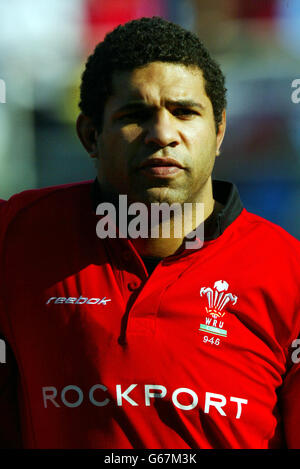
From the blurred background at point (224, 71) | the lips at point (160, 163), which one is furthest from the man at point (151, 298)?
the blurred background at point (224, 71)

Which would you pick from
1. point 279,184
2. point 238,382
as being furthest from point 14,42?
point 238,382

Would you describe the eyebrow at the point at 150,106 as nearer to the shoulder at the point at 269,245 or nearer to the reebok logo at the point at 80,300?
the shoulder at the point at 269,245

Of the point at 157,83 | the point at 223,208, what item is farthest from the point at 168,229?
the point at 157,83

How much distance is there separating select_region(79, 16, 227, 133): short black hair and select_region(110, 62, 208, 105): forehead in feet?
0.06

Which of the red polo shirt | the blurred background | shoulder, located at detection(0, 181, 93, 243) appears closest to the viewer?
the red polo shirt

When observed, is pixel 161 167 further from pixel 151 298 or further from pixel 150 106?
pixel 151 298

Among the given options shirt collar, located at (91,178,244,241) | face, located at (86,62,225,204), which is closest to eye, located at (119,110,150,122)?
face, located at (86,62,225,204)

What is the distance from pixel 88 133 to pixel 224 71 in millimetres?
2808

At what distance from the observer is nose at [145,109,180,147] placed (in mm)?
1546

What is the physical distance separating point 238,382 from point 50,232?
64 centimetres

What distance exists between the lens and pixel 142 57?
5.27 ft

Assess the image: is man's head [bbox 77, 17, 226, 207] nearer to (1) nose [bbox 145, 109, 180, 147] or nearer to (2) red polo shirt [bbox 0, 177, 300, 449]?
(1) nose [bbox 145, 109, 180, 147]

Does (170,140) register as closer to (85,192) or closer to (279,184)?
(85,192)

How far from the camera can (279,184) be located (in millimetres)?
4465
